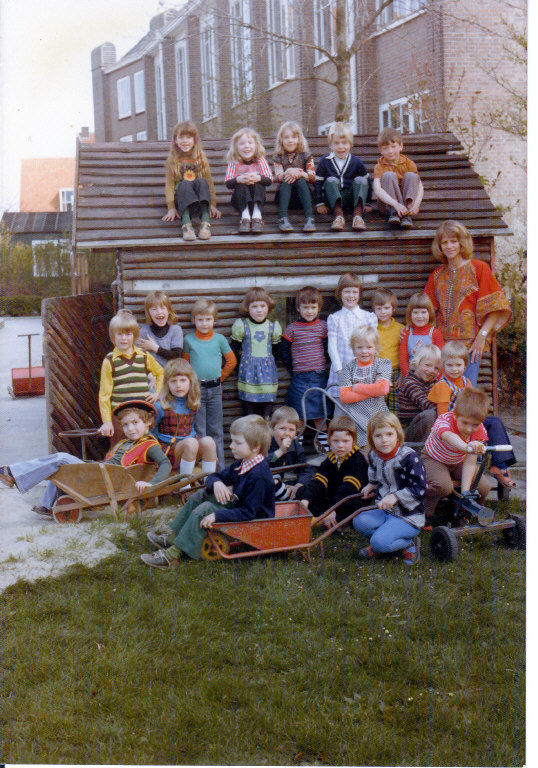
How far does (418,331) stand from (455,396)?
53.4 inches

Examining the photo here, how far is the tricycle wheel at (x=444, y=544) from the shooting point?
5602 mm

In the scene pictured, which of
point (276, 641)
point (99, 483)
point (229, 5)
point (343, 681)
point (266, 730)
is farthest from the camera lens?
point (229, 5)

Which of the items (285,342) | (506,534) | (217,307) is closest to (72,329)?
(217,307)

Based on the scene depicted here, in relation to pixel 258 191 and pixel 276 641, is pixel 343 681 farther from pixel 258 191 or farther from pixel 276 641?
pixel 258 191

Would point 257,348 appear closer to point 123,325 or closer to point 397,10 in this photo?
point 123,325

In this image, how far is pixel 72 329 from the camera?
28.9 feet

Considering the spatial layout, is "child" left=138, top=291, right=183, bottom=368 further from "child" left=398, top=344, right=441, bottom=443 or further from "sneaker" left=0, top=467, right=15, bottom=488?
"child" left=398, top=344, right=441, bottom=443

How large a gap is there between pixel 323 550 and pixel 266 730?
213 cm

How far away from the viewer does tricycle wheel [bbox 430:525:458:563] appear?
5602 mm

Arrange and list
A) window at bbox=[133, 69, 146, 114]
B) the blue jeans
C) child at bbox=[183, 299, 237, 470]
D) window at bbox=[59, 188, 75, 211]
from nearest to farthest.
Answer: the blue jeans < child at bbox=[183, 299, 237, 470] < window at bbox=[133, 69, 146, 114] < window at bbox=[59, 188, 75, 211]

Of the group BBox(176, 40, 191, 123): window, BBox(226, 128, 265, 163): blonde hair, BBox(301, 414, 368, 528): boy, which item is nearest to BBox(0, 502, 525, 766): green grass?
BBox(301, 414, 368, 528): boy

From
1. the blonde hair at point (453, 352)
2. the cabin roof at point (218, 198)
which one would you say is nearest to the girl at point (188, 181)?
the cabin roof at point (218, 198)

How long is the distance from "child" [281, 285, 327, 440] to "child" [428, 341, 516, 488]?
1651 mm

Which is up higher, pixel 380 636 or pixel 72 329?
pixel 72 329
